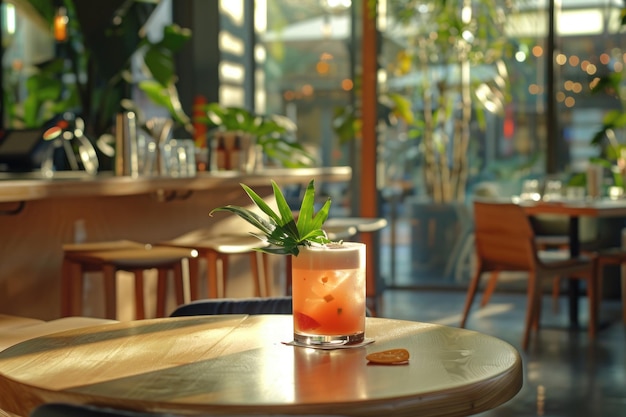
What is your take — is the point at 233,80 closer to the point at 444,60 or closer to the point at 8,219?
the point at 444,60

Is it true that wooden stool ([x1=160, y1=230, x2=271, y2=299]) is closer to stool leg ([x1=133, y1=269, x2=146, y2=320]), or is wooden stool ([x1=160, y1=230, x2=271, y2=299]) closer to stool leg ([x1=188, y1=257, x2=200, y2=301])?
stool leg ([x1=188, y1=257, x2=200, y2=301])

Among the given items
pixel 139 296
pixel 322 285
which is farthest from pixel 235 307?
pixel 139 296

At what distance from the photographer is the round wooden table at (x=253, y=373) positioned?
1.42 m

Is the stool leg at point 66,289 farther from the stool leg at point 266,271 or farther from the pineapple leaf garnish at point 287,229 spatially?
the pineapple leaf garnish at point 287,229

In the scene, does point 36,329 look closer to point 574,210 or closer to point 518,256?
point 518,256

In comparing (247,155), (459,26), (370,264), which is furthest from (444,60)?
(247,155)

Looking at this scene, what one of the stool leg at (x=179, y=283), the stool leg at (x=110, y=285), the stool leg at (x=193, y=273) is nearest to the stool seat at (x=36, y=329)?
the stool leg at (x=110, y=285)

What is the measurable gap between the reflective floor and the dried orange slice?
106 inches

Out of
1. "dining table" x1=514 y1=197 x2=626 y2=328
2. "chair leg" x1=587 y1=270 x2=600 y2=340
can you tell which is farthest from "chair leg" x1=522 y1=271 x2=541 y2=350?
"dining table" x1=514 y1=197 x2=626 y2=328

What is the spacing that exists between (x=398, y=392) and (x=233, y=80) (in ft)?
24.5

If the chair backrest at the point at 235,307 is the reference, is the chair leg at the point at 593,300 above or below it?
below

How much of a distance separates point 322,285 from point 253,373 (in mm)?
265

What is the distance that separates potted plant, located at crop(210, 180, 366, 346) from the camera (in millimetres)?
1790

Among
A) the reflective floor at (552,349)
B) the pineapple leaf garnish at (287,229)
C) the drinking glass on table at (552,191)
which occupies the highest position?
the pineapple leaf garnish at (287,229)
